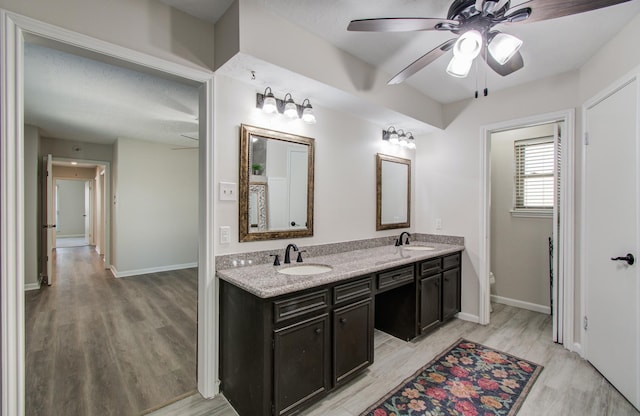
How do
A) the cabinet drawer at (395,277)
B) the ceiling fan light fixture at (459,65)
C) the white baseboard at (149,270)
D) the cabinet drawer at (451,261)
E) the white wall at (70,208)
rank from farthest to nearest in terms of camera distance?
1. the white wall at (70,208)
2. the white baseboard at (149,270)
3. the cabinet drawer at (451,261)
4. the cabinet drawer at (395,277)
5. the ceiling fan light fixture at (459,65)

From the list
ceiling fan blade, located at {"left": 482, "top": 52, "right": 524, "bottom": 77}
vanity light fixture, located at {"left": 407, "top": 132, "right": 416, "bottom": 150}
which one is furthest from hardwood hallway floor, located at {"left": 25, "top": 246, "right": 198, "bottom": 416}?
vanity light fixture, located at {"left": 407, "top": 132, "right": 416, "bottom": 150}

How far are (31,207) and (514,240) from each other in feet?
23.4

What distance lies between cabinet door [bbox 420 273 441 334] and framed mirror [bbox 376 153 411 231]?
2.55 feet

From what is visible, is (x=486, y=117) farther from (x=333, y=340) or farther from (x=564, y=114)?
(x=333, y=340)

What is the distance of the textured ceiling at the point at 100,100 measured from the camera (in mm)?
2713

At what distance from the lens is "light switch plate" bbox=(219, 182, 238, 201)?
6.73 ft

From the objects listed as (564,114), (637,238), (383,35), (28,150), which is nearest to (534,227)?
(564,114)

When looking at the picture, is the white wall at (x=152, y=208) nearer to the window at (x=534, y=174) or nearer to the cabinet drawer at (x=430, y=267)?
the cabinet drawer at (x=430, y=267)

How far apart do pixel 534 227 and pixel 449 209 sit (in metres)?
1.15

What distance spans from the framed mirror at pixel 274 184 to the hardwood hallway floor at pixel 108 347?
51.4 inches

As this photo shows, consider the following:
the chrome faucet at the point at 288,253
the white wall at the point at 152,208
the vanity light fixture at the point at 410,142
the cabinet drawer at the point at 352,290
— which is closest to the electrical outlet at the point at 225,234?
the chrome faucet at the point at 288,253

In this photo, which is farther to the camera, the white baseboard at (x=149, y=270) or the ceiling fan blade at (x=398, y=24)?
the white baseboard at (x=149, y=270)

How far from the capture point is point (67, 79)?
299cm

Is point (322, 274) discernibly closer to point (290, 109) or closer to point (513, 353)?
point (290, 109)
